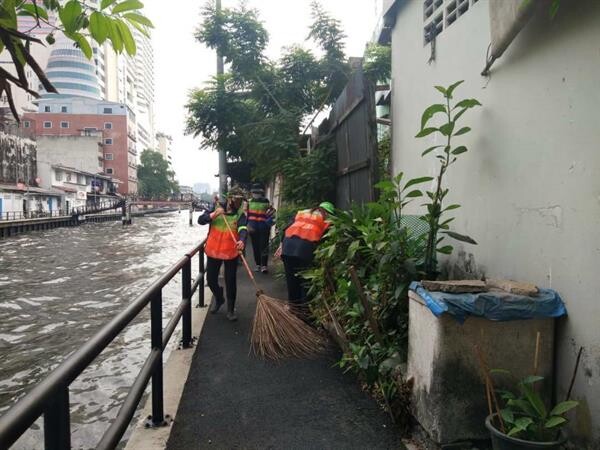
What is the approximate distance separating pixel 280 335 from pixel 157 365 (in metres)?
1.87

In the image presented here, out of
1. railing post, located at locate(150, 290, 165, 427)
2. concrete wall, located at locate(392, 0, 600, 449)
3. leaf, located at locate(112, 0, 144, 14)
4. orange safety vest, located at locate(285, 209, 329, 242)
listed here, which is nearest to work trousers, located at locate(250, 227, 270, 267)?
orange safety vest, located at locate(285, 209, 329, 242)

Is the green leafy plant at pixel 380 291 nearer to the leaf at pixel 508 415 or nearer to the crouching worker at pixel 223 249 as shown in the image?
the leaf at pixel 508 415

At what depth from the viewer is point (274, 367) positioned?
4.20m

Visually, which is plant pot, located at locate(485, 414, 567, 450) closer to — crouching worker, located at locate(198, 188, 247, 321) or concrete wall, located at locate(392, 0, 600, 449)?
concrete wall, located at locate(392, 0, 600, 449)

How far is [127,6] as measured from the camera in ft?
5.12

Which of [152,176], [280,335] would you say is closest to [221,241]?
[280,335]

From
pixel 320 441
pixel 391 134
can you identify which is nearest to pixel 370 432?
pixel 320 441

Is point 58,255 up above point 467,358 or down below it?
below

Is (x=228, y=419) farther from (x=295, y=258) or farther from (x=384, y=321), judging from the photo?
(x=295, y=258)

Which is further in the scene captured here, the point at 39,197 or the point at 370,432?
the point at 39,197

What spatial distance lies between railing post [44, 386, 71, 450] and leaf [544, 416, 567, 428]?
6.66 feet

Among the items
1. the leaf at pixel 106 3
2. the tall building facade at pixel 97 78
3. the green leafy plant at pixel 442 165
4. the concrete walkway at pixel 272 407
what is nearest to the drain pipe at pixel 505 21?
the green leafy plant at pixel 442 165

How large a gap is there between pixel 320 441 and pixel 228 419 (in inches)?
27.1

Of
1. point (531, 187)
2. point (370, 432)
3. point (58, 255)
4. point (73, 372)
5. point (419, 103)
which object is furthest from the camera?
point (58, 255)
